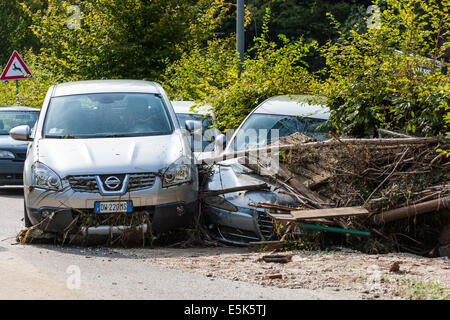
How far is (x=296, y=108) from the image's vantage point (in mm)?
10406

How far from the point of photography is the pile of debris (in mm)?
7758

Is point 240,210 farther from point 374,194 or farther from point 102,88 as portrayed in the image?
point 102,88

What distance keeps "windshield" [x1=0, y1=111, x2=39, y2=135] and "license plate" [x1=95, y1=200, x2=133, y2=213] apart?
862 centimetres

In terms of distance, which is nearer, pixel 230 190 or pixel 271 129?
pixel 230 190

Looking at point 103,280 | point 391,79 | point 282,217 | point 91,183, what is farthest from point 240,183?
point 103,280

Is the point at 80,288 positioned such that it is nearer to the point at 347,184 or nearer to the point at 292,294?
the point at 292,294

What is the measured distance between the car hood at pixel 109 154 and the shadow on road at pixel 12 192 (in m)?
5.71

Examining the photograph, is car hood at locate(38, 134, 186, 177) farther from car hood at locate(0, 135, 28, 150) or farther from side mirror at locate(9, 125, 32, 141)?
car hood at locate(0, 135, 28, 150)

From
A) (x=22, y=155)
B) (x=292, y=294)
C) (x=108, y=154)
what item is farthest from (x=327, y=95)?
(x=22, y=155)

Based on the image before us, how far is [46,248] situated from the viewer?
7.85 metres

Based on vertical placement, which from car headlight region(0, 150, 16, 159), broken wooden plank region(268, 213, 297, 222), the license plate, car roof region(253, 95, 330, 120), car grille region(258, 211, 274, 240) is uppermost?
car roof region(253, 95, 330, 120)

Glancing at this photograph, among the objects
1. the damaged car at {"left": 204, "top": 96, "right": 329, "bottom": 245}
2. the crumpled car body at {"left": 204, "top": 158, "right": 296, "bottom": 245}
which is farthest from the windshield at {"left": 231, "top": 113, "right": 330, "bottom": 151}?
the crumpled car body at {"left": 204, "top": 158, "right": 296, "bottom": 245}

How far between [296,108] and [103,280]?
5.10 meters

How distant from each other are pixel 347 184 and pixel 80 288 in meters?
3.65
